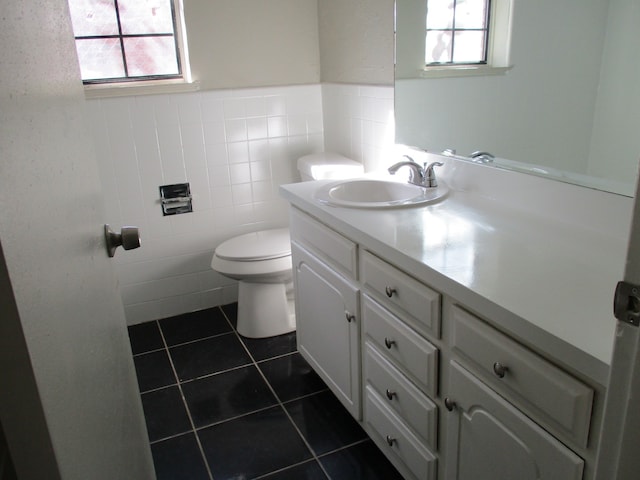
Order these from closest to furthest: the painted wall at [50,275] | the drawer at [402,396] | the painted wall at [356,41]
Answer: the painted wall at [50,275]
the drawer at [402,396]
the painted wall at [356,41]

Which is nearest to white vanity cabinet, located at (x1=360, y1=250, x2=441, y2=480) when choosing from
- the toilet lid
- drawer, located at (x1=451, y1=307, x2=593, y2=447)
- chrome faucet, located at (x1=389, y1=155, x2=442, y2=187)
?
drawer, located at (x1=451, y1=307, x2=593, y2=447)

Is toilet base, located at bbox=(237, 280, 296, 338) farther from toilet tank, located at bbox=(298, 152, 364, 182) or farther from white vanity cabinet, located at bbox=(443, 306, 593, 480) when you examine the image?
white vanity cabinet, located at bbox=(443, 306, 593, 480)

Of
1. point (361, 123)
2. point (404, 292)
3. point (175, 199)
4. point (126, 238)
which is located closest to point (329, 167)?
point (361, 123)

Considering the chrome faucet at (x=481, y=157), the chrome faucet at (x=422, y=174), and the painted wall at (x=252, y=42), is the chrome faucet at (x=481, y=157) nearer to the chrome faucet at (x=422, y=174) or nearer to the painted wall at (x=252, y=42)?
the chrome faucet at (x=422, y=174)

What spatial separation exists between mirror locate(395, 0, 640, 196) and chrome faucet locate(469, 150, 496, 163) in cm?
2

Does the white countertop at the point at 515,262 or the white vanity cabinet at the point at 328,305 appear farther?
the white vanity cabinet at the point at 328,305

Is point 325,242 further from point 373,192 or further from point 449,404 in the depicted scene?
point 449,404

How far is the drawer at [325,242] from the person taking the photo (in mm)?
1757

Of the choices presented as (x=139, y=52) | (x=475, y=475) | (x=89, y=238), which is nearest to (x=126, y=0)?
(x=139, y=52)

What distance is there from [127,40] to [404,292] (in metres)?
2.02

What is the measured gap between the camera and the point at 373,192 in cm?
222

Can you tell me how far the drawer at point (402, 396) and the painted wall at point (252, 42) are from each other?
1708mm

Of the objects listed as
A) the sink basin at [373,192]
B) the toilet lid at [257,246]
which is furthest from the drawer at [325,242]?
the toilet lid at [257,246]

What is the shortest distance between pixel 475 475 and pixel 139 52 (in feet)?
7.92
